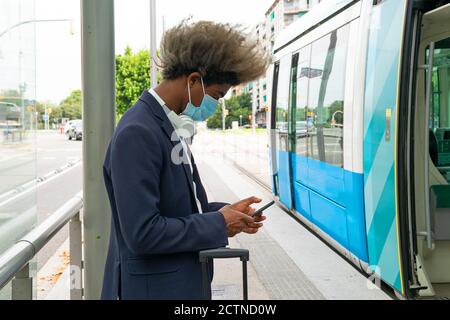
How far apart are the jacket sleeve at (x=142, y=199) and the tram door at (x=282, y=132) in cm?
644

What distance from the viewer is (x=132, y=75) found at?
3712cm

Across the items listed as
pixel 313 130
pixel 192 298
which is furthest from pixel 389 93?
pixel 192 298

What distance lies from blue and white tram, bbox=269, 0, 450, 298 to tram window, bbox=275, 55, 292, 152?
149cm

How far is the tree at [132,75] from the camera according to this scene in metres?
36.1

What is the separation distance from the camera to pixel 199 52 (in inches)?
73.5

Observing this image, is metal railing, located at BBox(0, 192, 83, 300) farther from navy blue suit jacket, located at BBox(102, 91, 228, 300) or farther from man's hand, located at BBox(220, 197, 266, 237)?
man's hand, located at BBox(220, 197, 266, 237)

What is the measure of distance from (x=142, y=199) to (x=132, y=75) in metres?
36.7

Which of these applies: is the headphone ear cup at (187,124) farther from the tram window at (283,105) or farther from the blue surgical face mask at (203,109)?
the tram window at (283,105)

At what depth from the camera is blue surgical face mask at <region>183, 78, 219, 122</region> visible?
195 cm

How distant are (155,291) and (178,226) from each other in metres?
0.26

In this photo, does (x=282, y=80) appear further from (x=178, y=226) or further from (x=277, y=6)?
(x=277, y=6)

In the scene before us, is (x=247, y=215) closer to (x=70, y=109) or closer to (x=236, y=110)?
(x=236, y=110)

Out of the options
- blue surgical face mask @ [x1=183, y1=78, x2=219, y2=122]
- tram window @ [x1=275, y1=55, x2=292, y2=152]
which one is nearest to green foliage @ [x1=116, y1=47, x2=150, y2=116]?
tram window @ [x1=275, y1=55, x2=292, y2=152]

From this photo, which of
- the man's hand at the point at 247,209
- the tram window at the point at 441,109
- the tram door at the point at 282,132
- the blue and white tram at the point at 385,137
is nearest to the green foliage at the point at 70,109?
the tram door at the point at 282,132
